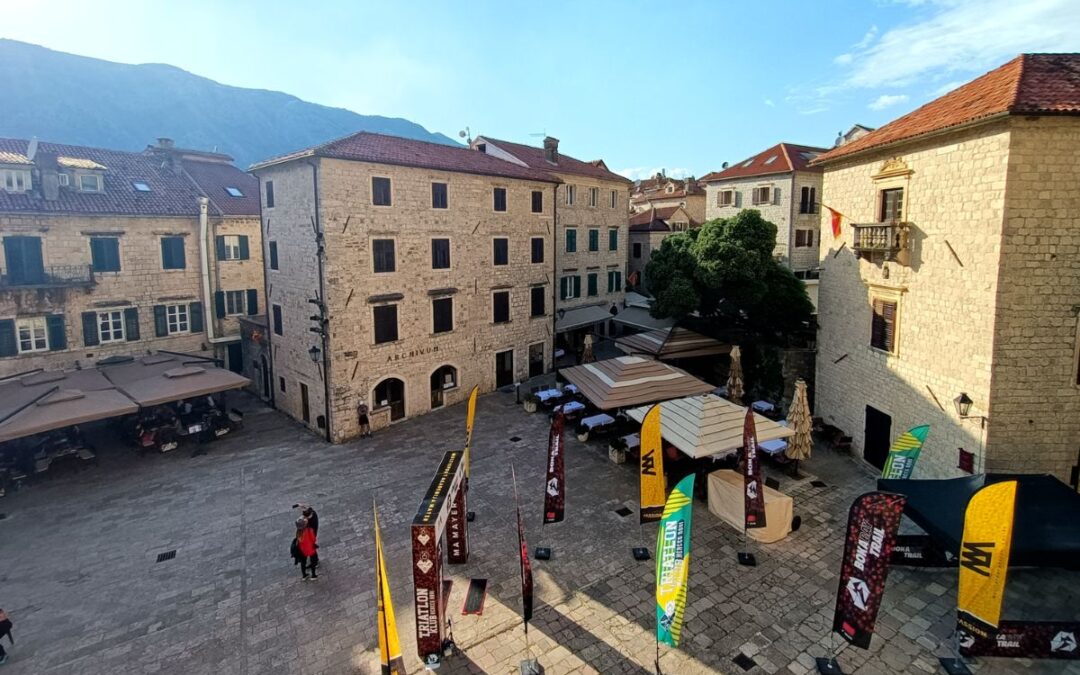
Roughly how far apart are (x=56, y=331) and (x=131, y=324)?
258cm

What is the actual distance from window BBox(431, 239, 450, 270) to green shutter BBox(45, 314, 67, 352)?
15.2m

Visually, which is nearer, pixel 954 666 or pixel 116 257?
pixel 954 666

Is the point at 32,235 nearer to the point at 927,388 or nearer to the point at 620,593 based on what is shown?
the point at 620,593

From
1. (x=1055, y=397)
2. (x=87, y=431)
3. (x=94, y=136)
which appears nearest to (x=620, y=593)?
(x=1055, y=397)

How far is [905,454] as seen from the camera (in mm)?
13234

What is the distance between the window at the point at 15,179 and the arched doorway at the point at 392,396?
16538 millimetres

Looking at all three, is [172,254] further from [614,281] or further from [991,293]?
[991,293]

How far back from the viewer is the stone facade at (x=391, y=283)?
66.3 ft

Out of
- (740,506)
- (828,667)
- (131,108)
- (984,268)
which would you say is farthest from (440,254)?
(131,108)

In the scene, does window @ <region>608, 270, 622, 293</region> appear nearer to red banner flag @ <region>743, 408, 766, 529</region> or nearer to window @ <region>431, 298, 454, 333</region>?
window @ <region>431, 298, 454, 333</region>

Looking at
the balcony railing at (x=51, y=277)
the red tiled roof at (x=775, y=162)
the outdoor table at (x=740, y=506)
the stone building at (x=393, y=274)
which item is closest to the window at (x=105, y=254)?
the balcony railing at (x=51, y=277)

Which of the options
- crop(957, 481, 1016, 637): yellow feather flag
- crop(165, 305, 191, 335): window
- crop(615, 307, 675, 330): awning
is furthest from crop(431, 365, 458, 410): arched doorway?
crop(957, 481, 1016, 637): yellow feather flag

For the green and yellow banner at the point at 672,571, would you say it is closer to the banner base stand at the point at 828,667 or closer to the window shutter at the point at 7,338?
the banner base stand at the point at 828,667

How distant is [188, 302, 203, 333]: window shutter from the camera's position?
26312mm
